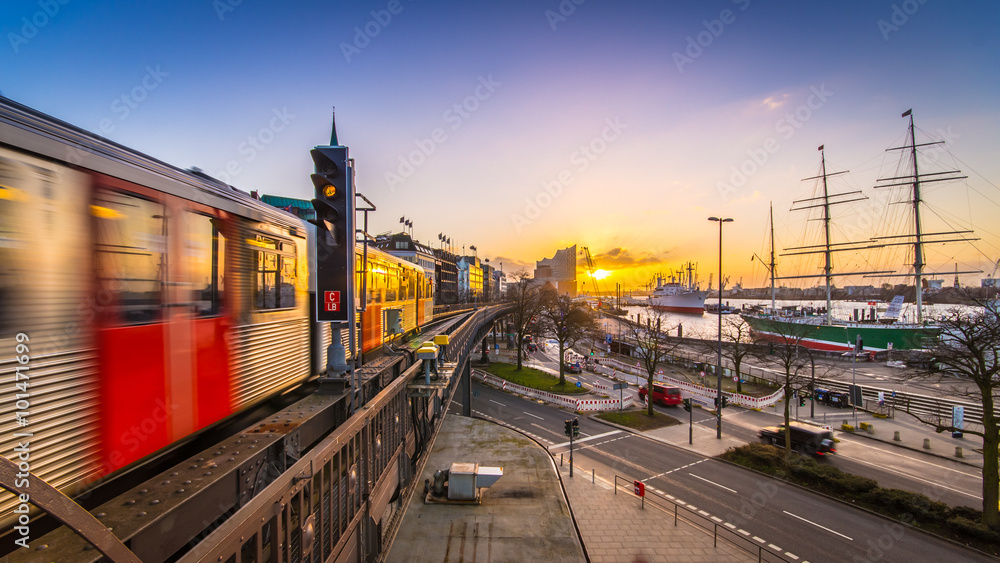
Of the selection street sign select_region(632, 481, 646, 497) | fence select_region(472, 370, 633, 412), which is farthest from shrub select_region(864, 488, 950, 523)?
fence select_region(472, 370, 633, 412)

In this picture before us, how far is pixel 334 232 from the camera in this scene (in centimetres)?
669

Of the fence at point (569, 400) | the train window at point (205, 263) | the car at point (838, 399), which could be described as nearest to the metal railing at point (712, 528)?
the fence at point (569, 400)

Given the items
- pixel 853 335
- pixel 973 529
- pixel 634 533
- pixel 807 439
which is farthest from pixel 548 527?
pixel 853 335

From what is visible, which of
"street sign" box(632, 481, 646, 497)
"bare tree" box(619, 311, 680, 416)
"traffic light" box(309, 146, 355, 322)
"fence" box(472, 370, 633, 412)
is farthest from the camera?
"fence" box(472, 370, 633, 412)

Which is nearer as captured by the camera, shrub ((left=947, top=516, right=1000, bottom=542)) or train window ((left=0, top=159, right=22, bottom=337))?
train window ((left=0, top=159, right=22, bottom=337))

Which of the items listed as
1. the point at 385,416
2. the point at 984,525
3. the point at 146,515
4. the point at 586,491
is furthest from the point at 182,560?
the point at 984,525

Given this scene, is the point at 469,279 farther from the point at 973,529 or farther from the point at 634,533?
the point at 973,529

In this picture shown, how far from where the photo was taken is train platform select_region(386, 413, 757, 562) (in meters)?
11.8

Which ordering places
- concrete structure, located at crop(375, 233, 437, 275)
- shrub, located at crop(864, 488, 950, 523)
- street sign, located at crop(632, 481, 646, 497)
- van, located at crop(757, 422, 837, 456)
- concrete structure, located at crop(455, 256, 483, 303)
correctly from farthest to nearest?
concrete structure, located at crop(455, 256, 483, 303), concrete structure, located at crop(375, 233, 437, 275), van, located at crop(757, 422, 837, 456), street sign, located at crop(632, 481, 646, 497), shrub, located at crop(864, 488, 950, 523)

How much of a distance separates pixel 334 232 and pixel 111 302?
3.35 meters

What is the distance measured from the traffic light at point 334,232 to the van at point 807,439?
2251 cm

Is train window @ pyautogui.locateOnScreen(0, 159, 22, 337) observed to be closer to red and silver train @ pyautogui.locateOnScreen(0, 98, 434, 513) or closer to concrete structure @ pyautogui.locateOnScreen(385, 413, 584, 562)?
red and silver train @ pyautogui.locateOnScreen(0, 98, 434, 513)

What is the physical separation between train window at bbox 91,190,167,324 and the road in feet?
55.1

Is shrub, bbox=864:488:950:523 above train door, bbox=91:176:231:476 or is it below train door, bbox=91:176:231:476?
below
